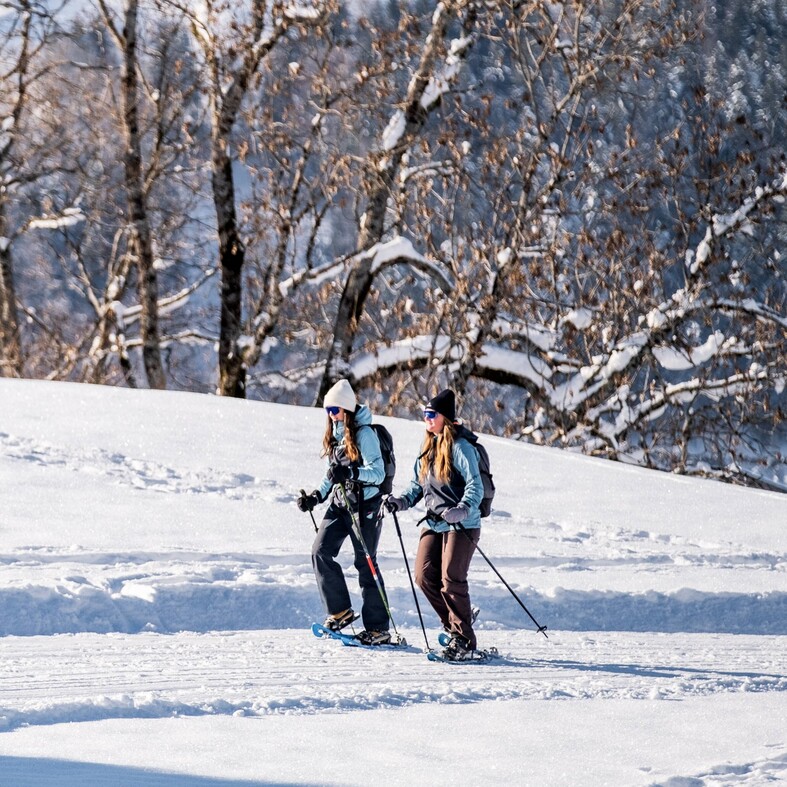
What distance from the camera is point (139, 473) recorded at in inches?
417

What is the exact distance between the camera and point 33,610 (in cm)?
675

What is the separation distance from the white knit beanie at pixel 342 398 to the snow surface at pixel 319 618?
1.43 meters

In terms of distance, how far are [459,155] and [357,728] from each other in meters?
12.3

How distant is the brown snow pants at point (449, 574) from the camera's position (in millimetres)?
6430

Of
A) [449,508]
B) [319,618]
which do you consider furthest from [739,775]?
[319,618]

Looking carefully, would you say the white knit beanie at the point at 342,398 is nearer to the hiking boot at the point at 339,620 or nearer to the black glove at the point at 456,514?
the black glove at the point at 456,514

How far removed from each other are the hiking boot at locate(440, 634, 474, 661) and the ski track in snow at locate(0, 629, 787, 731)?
0.38 ft

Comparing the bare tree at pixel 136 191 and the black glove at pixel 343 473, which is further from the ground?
the bare tree at pixel 136 191

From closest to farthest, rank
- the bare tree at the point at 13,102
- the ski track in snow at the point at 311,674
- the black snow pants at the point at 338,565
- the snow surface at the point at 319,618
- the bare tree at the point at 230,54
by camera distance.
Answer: the snow surface at the point at 319,618 → the ski track in snow at the point at 311,674 → the black snow pants at the point at 338,565 → the bare tree at the point at 230,54 → the bare tree at the point at 13,102

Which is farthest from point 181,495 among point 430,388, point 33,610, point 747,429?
point 747,429

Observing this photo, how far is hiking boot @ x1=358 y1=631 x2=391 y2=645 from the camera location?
21.6 feet

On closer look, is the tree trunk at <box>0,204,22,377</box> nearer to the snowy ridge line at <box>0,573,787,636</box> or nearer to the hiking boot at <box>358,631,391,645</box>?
the snowy ridge line at <box>0,573,787,636</box>

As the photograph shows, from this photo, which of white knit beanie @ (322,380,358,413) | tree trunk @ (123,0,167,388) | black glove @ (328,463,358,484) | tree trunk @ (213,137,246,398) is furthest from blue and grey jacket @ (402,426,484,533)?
tree trunk @ (123,0,167,388)

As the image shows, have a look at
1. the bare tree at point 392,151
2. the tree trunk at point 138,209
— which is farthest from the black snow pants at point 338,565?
the tree trunk at point 138,209
